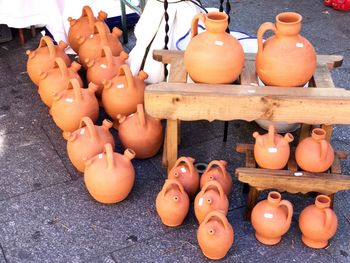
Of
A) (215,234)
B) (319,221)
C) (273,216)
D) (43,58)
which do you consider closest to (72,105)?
(43,58)

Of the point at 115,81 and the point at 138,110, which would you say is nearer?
the point at 138,110

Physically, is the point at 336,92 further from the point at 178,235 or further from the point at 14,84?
the point at 14,84

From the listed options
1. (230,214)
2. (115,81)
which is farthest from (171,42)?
(230,214)

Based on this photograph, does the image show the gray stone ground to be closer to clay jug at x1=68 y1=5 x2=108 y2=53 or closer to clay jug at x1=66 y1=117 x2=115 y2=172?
clay jug at x1=66 y1=117 x2=115 y2=172

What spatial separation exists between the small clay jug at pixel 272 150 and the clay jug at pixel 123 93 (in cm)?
80

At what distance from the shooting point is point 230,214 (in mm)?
2455

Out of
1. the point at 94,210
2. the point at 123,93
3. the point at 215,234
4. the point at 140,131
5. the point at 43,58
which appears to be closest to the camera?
the point at 215,234

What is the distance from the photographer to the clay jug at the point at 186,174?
2395 millimetres

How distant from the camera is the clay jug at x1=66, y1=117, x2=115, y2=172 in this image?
2.54m

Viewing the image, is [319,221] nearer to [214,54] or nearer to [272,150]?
[272,150]

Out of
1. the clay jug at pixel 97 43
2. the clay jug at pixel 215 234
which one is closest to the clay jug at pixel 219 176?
the clay jug at pixel 215 234

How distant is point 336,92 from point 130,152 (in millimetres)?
970

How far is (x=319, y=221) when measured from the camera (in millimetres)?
2193

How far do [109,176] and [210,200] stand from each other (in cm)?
50
